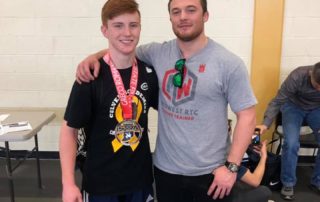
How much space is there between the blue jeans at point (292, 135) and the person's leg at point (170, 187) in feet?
5.43

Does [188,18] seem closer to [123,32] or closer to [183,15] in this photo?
[183,15]

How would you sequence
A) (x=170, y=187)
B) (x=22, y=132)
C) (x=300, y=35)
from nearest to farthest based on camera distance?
1. (x=170, y=187)
2. (x=22, y=132)
3. (x=300, y=35)

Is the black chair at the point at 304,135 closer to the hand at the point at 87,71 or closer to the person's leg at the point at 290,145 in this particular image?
the person's leg at the point at 290,145

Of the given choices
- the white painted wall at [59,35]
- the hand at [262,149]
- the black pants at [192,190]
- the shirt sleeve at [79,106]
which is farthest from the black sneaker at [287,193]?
the shirt sleeve at [79,106]

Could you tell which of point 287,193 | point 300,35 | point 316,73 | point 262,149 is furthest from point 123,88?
point 300,35

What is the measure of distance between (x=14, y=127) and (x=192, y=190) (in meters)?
1.60

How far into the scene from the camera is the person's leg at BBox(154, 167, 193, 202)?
1.55m

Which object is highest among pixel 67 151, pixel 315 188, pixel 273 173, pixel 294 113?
pixel 67 151

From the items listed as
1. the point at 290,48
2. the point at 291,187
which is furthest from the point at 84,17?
the point at 291,187

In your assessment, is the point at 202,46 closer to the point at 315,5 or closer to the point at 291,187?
the point at 291,187

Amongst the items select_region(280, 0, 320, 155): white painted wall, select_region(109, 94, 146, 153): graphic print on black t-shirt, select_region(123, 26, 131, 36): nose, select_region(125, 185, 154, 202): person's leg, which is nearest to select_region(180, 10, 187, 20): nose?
select_region(123, 26, 131, 36): nose

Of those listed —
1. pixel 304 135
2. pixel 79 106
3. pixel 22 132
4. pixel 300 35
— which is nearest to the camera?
pixel 79 106

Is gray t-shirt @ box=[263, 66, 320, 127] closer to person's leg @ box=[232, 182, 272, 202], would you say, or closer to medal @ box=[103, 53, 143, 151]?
person's leg @ box=[232, 182, 272, 202]

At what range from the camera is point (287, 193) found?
2920mm
